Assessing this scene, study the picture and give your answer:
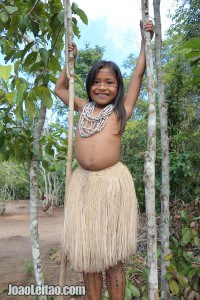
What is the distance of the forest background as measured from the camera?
5.99 ft

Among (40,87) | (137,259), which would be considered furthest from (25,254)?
(40,87)

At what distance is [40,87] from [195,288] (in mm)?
1440

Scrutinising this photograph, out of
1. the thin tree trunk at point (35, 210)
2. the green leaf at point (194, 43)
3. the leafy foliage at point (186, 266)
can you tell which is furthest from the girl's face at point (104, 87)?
the leafy foliage at point (186, 266)

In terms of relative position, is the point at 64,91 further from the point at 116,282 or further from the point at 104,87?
the point at 116,282

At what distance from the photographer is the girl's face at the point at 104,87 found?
5.00ft

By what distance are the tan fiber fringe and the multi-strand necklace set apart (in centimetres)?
19

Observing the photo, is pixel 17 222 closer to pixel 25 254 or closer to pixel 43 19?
pixel 25 254

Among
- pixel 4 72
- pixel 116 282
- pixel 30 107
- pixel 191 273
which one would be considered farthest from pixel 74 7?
pixel 191 273

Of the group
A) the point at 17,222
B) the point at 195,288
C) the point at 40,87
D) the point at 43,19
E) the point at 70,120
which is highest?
the point at 43,19

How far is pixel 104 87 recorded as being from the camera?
152 centimetres

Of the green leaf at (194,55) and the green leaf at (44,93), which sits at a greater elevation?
the green leaf at (194,55)

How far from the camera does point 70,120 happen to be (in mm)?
1456

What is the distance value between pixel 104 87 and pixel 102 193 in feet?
1.63

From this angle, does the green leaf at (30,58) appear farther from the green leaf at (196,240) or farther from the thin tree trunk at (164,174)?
the green leaf at (196,240)
